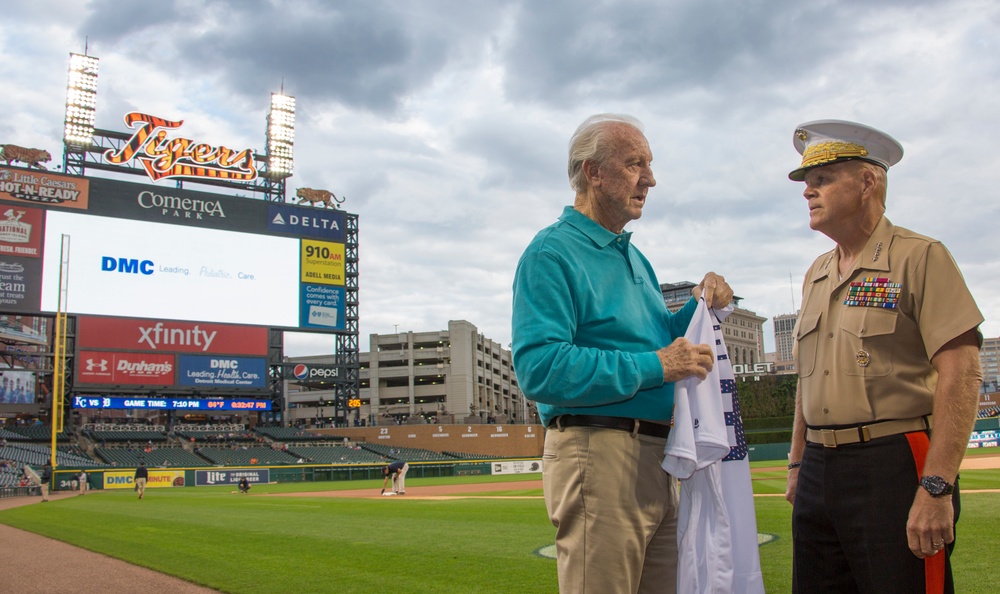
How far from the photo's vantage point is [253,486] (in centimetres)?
3453

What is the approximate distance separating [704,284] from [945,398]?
96 centimetres

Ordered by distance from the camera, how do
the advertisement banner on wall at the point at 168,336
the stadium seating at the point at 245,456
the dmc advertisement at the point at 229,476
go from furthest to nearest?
the advertisement banner on wall at the point at 168,336 < the stadium seating at the point at 245,456 < the dmc advertisement at the point at 229,476

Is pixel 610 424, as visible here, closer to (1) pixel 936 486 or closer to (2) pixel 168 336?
(1) pixel 936 486

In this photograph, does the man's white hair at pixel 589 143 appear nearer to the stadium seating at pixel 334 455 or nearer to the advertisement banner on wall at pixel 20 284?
the stadium seating at pixel 334 455

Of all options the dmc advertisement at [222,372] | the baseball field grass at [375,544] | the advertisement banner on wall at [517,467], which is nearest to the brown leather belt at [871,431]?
the baseball field grass at [375,544]

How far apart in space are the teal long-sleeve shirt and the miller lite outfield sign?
162ft

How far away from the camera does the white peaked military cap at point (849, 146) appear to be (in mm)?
3043

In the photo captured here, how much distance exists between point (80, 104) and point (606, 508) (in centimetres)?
5289

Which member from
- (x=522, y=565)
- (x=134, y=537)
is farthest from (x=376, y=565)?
(x=134, y=537)

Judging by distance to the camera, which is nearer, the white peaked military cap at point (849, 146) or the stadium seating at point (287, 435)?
the white peaked military cap at point (849, 146)

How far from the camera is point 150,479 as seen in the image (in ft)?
114

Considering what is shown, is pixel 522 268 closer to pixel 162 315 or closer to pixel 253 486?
pixel 253 486

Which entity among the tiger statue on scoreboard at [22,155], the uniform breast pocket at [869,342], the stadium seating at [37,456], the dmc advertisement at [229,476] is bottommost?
the dmc advertisement at [229,476]

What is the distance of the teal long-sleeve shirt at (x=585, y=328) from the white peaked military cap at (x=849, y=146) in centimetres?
86
